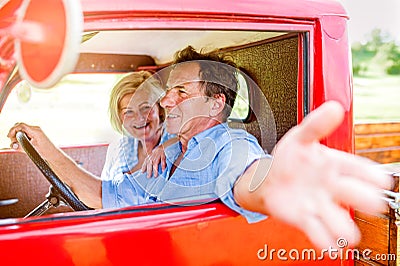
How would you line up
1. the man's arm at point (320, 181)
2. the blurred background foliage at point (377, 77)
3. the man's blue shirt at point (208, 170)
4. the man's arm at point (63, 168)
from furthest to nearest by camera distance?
the blurred background foliage at point (377, 77) → the man's arm at point (63, 168) → the man's blue shirt at point (208, 170) → the man's arm at point (320, 181)

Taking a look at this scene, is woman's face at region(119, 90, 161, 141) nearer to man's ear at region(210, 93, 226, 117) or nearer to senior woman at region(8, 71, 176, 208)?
senior woman at region(8, 71, 176, 208)

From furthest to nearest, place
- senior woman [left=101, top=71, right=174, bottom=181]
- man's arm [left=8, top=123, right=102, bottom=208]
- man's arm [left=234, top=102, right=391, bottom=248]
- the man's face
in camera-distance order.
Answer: senior woman [left=101, top=71, right=174, bottom=181] < man's arm [left=8, top=123, right=102, bottom=208] < the man's face < man's arm [left=234, top=102, right=391, bottom=248]

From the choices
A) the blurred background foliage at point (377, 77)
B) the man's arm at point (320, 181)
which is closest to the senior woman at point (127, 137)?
the man's arm at point (320, 181)

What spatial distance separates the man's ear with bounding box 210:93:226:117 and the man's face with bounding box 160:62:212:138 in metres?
0.02

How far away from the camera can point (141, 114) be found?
247 cm

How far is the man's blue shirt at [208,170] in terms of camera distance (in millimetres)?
1508

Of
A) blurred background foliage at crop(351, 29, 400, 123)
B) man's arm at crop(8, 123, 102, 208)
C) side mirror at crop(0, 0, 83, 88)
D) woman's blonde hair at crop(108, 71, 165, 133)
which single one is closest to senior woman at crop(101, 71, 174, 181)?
woman's blonde hair at crop(108, 71, 165, 133)

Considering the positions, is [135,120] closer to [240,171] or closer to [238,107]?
[238,107]

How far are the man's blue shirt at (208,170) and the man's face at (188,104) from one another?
0.07 metres

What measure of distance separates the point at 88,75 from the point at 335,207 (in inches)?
91.7

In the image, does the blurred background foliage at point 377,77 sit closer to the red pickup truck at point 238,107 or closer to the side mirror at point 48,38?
the red pickup truck at point 238,107

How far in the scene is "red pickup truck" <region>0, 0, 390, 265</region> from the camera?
4.31ft

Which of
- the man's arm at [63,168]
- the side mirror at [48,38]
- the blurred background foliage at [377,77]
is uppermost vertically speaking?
the blurred background foliage at [377,77]

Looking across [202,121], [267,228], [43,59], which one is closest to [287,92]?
[202,121]
